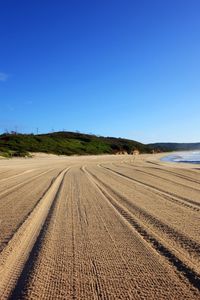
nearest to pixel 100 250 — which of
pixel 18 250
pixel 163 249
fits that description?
Answer: pixel 163 249

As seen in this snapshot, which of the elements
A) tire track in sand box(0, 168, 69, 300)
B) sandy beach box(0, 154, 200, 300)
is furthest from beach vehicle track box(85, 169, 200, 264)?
tire track in sand box(0, 168, 69, 300)

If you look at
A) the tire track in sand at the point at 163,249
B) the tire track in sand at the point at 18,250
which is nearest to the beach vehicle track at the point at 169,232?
the tire track in sand at the point at 163,249

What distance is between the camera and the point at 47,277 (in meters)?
4.06

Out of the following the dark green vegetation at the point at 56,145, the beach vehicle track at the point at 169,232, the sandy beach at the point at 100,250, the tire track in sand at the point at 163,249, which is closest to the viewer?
the sandy beach at the point at 100,250

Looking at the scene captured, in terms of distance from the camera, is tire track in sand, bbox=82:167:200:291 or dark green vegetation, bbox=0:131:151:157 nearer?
tire track in sand, bbox=82:167:200:291

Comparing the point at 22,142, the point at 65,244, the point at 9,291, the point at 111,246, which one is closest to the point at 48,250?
the point at 65,244

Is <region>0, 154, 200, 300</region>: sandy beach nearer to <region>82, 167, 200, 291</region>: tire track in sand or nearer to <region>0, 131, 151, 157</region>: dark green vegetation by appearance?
<region>82, 167, 200, 291</region>: tire track in sand

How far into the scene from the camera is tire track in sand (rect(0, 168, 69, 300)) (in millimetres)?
3904

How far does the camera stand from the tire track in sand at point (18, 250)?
3904 mm

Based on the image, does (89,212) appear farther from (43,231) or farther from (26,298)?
(26,298)

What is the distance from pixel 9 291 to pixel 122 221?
3.37m

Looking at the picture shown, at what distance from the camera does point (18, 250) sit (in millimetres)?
5020

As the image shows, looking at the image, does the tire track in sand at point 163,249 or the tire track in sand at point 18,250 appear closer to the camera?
the tire track in sand at point 18,250

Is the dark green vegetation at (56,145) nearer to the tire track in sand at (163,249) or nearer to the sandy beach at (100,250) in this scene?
the sandy beach at (100,250)
